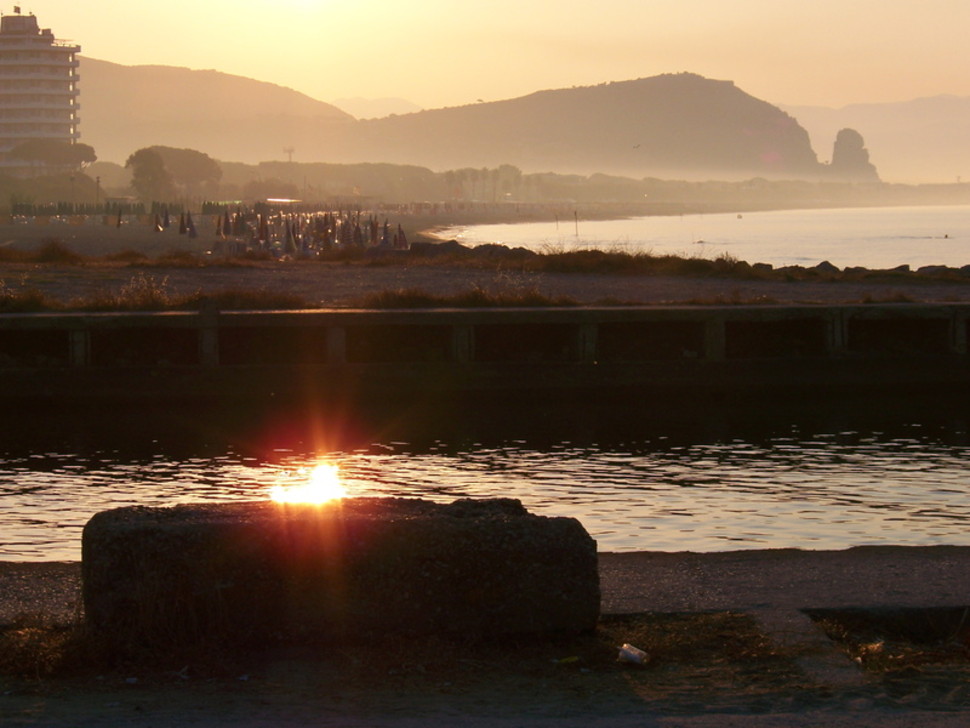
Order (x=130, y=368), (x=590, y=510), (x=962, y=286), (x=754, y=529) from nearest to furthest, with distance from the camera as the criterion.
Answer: (x=754, y=529) < (x=590, y=510) < (x=130, y=368) < (x=962, y=286)

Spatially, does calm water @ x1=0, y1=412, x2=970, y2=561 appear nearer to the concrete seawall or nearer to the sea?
the sea

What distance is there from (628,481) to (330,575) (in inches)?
377

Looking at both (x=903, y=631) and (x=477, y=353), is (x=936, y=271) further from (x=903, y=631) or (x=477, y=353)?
(x=903, y=631)

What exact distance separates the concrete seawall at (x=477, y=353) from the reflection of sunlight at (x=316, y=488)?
21.2 feet

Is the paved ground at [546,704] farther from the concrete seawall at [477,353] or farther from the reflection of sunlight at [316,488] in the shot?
the concrete seawall at [477,353]

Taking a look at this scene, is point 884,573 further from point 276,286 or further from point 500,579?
point 276,286

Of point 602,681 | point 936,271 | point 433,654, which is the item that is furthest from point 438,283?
point 602,681

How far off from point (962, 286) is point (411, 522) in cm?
3148

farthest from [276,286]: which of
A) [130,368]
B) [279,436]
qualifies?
[279,436]

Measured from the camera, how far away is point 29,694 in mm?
6113

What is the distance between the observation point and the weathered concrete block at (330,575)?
6.52 metres

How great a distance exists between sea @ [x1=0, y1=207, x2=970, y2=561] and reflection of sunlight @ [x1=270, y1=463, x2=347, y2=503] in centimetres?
15

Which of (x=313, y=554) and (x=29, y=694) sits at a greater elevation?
(x=313, y=554)

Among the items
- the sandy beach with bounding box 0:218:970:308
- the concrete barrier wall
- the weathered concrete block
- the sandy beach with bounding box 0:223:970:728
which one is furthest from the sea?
the sandy beach with bounding box 0:218:970:308
